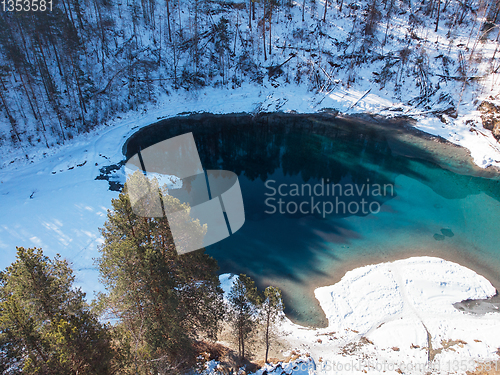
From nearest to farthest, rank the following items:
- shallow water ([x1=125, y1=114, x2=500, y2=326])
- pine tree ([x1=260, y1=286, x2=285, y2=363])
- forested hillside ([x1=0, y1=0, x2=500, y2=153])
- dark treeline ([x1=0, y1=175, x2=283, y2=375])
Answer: dark treeline ([x1=0, y1=175, x2=283, y2=375])
pine tree ([x1=260, y1=286, x2=285, y2=363])
shallow water ([x1=125, y1=114, x2=500, y2=326])
forested hillside ([x1=0, y1=0, x2=500, y2=153])

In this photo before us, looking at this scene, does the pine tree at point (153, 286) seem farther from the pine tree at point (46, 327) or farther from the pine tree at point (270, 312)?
the pine tree at point (270, 312)

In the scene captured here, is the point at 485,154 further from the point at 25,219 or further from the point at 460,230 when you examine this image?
the point at 25,219

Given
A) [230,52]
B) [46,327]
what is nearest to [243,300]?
[46,327]

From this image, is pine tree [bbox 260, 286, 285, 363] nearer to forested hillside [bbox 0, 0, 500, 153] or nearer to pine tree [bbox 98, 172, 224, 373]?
pine tree [bbox 98, 172, 224, 373]

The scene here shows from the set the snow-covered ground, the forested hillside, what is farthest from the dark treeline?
the forested hillside

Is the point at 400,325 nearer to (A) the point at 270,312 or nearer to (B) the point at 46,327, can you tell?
(A) the point at 270,312

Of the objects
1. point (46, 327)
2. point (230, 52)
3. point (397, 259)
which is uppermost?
point (230, 52)
